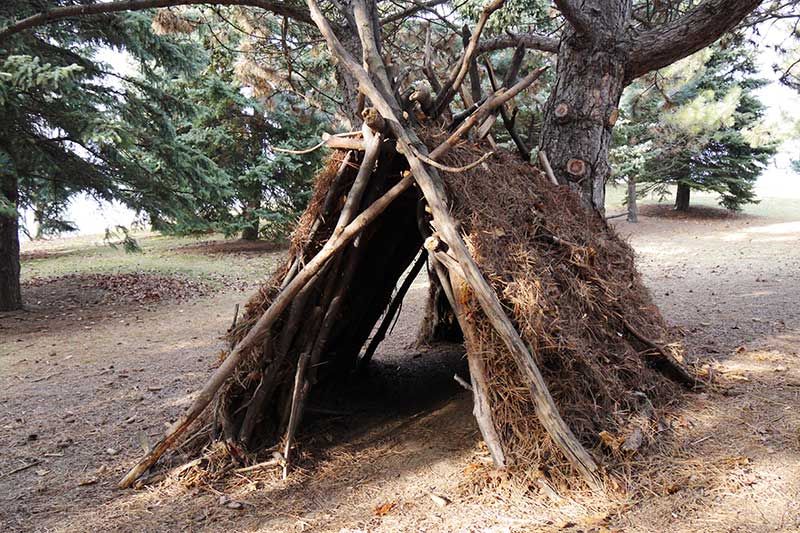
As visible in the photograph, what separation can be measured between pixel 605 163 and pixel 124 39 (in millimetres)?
9465

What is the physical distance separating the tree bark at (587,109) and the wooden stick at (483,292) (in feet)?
7.38

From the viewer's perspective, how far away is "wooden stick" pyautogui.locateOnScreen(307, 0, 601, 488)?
128 inches

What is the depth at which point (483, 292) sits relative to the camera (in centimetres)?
341

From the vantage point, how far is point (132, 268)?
1559 cm

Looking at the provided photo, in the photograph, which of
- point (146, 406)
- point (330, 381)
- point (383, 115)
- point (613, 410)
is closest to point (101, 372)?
point (146, 406)

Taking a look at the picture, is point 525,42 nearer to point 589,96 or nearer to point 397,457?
point 589,96

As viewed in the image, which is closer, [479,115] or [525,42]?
[479,115]

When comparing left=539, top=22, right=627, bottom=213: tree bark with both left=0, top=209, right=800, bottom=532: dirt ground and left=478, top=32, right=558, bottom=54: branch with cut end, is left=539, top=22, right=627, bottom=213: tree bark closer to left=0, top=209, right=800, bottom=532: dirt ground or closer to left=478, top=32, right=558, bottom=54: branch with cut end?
left=478, top=32, right=558, bottom=54: branch with cut end

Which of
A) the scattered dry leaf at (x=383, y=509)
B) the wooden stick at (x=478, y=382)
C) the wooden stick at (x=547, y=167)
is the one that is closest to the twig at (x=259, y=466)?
the scattered dry leaf at (x=383, y=509)

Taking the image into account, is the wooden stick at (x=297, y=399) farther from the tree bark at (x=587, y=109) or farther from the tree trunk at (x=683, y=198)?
the tree trunk at (x=683, y=198)

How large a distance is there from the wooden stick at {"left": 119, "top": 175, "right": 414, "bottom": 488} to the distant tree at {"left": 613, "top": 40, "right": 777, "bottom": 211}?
1573 centimetres

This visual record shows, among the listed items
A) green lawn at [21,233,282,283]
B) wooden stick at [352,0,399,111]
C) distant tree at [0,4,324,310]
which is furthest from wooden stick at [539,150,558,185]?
green lawn at [21,233,282,283]

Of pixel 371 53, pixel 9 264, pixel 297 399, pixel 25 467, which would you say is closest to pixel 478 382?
pixel 297 399

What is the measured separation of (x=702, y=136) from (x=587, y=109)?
15426mm
